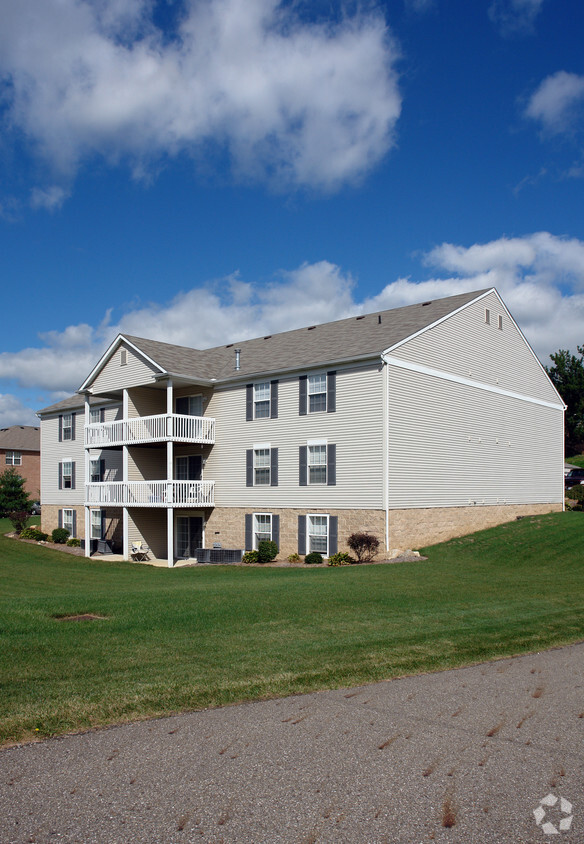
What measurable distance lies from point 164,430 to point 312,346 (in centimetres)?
662

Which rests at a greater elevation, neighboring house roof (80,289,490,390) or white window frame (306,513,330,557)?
neighboring house roof (80,289,490,390)

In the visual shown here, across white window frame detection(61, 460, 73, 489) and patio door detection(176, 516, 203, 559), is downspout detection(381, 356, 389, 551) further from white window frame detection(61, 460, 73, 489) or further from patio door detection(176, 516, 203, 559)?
white window frame detection(61, 460, 73, 489)

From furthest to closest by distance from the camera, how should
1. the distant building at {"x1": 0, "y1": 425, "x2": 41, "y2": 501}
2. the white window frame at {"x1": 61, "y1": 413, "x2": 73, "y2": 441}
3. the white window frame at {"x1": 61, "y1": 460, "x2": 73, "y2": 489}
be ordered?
the distant building at {"x1": 0, "y1": 425, "x2": 41, "y2": 501}
the white window frame at {"x1": 61, "y1": 413, "x2": 73, "y2": 441}
the white window frame at {"x1": 61, "y1": 460, "x2": 73, "y2": 489}

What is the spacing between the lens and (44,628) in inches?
386

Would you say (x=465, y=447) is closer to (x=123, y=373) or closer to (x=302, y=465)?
(x=302, y=465)

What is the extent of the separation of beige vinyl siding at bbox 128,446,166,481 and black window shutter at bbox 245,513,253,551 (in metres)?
5.61

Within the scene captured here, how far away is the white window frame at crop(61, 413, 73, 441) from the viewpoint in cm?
3616

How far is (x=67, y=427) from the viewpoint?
36.3 meters

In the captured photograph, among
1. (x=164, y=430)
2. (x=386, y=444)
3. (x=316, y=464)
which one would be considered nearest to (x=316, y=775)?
(x=386, y=444)

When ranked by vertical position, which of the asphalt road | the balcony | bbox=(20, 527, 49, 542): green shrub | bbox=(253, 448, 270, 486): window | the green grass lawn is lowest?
bbox=(20, 527, 49, 542): green shrub

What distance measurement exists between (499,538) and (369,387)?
7278mm

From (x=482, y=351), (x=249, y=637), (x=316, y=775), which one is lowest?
(x=249, y=637)

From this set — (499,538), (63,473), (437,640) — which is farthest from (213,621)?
(63,473)

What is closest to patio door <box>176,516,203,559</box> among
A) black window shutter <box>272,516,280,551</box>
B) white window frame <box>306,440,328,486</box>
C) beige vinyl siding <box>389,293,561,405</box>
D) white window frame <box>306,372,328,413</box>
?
black window shutter <box>272,516,280,551</box>
